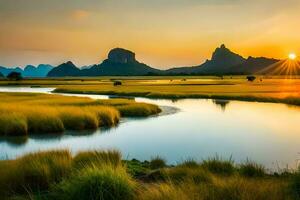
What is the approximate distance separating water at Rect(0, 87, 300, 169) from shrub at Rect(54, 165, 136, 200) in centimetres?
782

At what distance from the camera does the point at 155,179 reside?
12484mm

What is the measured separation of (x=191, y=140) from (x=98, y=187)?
16.4 meters

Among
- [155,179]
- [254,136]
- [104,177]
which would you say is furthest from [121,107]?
[104,177]

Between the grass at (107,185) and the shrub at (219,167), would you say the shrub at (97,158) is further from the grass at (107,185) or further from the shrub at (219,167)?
the shrub at (219,167)

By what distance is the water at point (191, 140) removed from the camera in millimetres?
20078

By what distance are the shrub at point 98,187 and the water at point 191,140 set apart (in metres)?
7.82

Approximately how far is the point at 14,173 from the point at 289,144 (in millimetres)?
16873

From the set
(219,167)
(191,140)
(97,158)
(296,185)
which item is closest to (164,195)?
(296,185)

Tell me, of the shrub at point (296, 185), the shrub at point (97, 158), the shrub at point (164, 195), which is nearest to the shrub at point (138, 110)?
the shrub at point (97, 158)

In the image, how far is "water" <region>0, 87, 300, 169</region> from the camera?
20.1m

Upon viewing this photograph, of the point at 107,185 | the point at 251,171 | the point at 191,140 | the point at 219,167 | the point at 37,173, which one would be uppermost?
the point at 107,185

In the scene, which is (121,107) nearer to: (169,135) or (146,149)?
(169,135)

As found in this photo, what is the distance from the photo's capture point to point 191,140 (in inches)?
971

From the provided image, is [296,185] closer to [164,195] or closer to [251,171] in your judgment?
[251,171]
